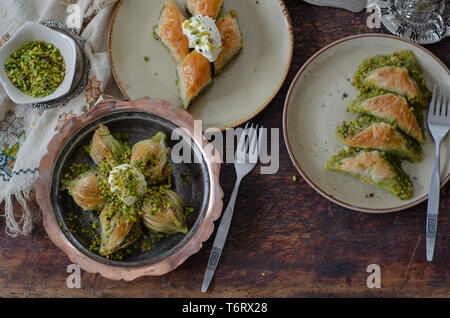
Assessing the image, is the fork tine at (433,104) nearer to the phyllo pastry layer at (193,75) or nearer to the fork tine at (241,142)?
the fork tine at (241,142)

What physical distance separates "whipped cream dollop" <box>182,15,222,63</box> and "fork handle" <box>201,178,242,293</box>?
73 centimetres

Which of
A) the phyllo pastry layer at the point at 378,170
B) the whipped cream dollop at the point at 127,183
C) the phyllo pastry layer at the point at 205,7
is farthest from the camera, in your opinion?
the phyllo pastry layer at the point at 205,7

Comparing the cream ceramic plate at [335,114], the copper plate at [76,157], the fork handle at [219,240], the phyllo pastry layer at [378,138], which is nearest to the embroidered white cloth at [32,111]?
the copper plate at [76,157]

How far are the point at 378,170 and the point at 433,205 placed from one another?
1.16ft

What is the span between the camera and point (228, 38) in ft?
8.09

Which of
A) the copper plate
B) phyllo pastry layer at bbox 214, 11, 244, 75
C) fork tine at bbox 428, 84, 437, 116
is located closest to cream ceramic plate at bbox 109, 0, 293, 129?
phyllo pastry layer at bbox 214, 11, 244, 75

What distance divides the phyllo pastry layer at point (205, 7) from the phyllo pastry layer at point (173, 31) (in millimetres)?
76

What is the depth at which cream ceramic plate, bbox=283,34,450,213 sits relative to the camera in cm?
244

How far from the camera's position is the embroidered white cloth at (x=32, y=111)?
248 cm

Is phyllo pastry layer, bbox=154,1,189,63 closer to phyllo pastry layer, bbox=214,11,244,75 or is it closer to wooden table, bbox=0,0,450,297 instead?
phyllo pastry layer, bbox=214,11,244,75

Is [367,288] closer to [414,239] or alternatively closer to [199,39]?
[414,239]

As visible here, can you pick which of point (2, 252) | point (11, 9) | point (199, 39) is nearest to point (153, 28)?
point (199, 39)

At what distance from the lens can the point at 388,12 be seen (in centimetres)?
259

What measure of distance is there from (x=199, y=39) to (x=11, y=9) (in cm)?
111
